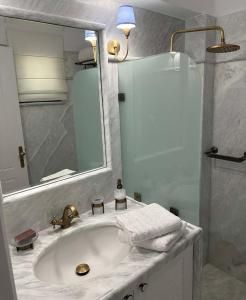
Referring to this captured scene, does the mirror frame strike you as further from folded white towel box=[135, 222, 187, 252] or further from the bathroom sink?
folded white towel box=[135, 222, 187, 252]

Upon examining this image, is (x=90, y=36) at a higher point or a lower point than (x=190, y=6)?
lower

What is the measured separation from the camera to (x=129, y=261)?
3.44 ft

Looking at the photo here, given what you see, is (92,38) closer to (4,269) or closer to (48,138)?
(48,138)

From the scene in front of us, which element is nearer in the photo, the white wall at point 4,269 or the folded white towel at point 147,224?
the white wall at point 4,269

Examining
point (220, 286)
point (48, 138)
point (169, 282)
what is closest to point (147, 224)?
point (169, 282)

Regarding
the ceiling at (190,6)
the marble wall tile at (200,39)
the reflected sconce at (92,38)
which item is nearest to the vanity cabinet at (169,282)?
the reflected sconce at (92,38)

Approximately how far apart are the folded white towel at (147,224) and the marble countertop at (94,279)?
0.08 meters

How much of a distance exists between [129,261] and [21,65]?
3.41 feet

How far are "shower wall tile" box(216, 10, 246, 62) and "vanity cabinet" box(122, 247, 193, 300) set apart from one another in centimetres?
136

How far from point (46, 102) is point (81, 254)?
81cm

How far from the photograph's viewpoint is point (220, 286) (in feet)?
6.81

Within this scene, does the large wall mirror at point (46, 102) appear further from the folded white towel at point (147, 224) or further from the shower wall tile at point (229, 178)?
the shower wall tile at point (229, 178)

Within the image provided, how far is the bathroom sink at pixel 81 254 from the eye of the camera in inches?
44.3

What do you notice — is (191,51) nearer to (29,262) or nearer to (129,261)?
(129,261)
